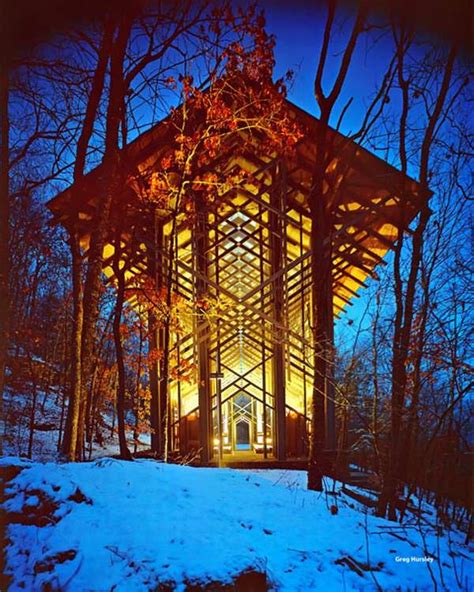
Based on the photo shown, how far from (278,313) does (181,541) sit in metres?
7.46

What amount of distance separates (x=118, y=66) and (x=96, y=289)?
390cm

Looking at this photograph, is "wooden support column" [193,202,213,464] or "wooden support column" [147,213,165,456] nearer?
"wooden support column" [147,213,165,456]

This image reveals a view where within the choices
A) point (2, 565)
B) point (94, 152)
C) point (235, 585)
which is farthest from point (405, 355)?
point (94, 152)

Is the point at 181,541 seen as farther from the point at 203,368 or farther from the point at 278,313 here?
the point at 278,313

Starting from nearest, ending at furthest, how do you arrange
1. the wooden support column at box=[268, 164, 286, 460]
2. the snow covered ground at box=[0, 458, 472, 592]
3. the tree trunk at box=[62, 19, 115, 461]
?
the snow covered ground at box=[0, 458, 472, 592], the tree trunk at box=[62, 19, 115, 461], the wooden support column at box=[268, 164, 286, 460]

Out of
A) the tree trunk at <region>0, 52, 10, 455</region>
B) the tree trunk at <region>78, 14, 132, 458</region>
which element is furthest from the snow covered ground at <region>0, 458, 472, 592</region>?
the tree trunk at <region>78, 14, 132, 458</region>

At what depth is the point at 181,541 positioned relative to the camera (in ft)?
11.1

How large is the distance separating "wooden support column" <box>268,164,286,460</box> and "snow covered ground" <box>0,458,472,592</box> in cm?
533

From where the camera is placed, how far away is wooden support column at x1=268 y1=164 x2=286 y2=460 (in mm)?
9922

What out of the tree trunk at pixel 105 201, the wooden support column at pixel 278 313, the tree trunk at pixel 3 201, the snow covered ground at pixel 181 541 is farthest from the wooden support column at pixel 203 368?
the snow covered ground at pixel 181 541

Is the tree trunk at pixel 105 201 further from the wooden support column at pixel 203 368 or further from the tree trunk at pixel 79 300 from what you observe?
the wooden support column at pixel 203 368

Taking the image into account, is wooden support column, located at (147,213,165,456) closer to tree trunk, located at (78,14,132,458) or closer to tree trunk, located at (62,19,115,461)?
tree trunk, located at (62,19,115,461)

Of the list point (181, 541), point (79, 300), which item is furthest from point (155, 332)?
point (181, 541)

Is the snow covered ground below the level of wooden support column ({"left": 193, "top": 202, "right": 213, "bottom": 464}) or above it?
below
